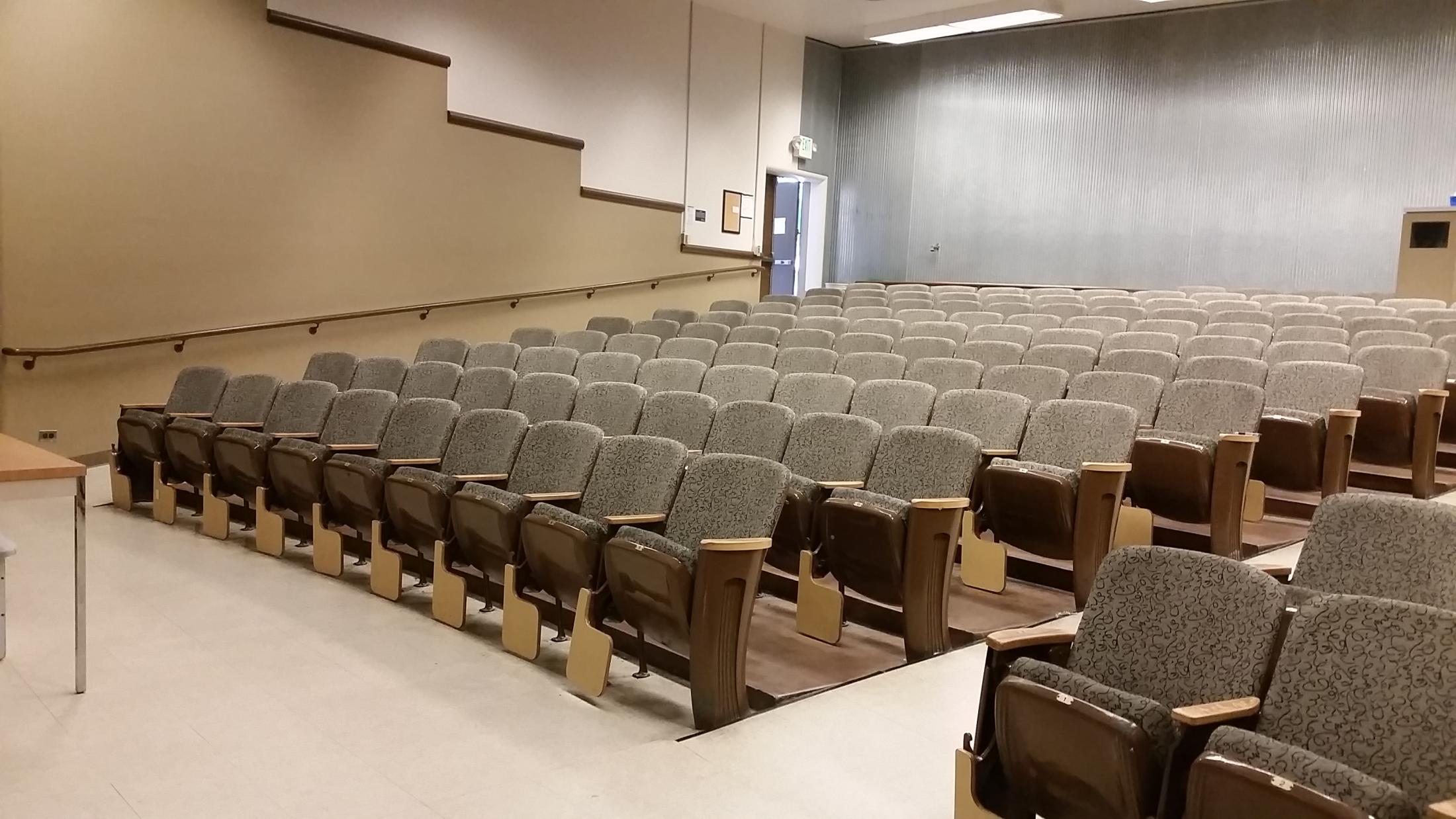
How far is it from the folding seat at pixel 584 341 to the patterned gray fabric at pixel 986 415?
212 cm

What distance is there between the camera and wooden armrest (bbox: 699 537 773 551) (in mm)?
1838

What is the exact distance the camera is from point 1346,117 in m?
6.44

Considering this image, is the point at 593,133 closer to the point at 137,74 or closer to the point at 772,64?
the point at 772,64

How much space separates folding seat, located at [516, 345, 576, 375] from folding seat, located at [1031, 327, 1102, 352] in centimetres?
185

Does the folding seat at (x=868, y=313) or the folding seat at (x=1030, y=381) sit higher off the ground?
the folding seat at (x=868, y=313)

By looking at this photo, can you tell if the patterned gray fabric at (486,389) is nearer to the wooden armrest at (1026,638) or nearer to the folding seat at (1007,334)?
the folding seat at (1007,334)

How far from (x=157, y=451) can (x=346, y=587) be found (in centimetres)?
131

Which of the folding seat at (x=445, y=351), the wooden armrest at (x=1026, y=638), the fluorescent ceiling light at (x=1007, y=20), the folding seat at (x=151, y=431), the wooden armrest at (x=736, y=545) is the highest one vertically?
the fluorescent ceiling light at (x=1007, y=20)

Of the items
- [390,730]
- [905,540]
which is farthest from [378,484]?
[905,540]

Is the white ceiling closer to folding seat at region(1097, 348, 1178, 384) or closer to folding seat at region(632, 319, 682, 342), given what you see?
folding seat at region(632, 319, 682, 342)

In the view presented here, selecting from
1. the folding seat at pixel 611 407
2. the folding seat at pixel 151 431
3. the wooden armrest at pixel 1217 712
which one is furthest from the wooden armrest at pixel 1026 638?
the folding seat at pixel 151 431

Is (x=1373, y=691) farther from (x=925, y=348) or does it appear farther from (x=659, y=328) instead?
(x=659, y=328)

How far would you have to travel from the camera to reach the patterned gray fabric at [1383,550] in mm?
1447

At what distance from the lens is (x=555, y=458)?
8.56 feet
